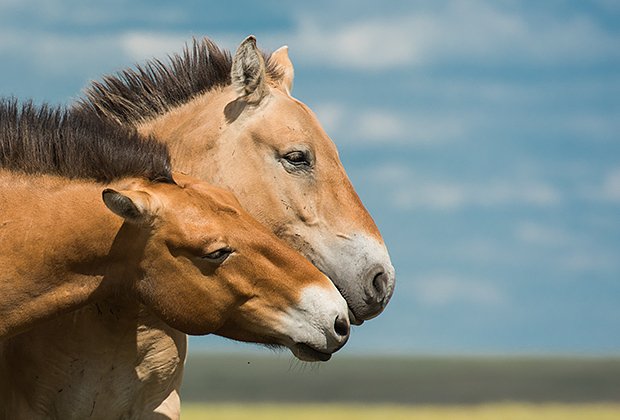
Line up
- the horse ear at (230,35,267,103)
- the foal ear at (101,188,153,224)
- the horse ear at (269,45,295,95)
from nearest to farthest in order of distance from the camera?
1. the foal ear at (101,188,153,224)
2. the horse ear at (230,35,267,103)
3. the horse ear at (269,45,295,95)

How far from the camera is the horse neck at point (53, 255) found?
6742 millimetres

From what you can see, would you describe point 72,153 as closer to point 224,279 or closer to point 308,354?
point 224,279

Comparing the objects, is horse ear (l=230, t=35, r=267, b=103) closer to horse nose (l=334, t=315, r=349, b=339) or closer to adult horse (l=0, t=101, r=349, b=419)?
adult horse (l=0, t=101, r=349, b=419)

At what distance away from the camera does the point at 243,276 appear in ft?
22.0

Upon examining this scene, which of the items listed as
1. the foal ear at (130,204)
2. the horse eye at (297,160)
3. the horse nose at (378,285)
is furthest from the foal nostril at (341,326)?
the horse eye at (297,160)

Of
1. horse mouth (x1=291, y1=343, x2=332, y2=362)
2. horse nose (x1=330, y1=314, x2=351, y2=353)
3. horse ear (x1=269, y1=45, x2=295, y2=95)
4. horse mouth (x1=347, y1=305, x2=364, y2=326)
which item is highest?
horse ear (x1=269, y1=45, x2=295, y2=95)

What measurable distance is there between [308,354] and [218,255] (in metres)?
0.78

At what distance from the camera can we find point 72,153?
7.05m

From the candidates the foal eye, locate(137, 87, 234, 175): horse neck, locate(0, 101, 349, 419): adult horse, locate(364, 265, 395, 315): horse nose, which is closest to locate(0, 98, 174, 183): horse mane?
locate(0, 101, 349, 419): adult horse

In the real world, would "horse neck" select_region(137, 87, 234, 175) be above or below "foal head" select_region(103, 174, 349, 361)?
above

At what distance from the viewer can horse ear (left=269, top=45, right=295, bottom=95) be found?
9122 mm

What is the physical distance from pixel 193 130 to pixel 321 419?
87.8ft

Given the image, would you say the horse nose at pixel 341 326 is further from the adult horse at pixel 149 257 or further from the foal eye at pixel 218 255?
the foal eye at pixel 218 255

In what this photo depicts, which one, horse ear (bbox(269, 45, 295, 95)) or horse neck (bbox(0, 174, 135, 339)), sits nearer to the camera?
horse neck (bbox(0, 174, 135, 339))
